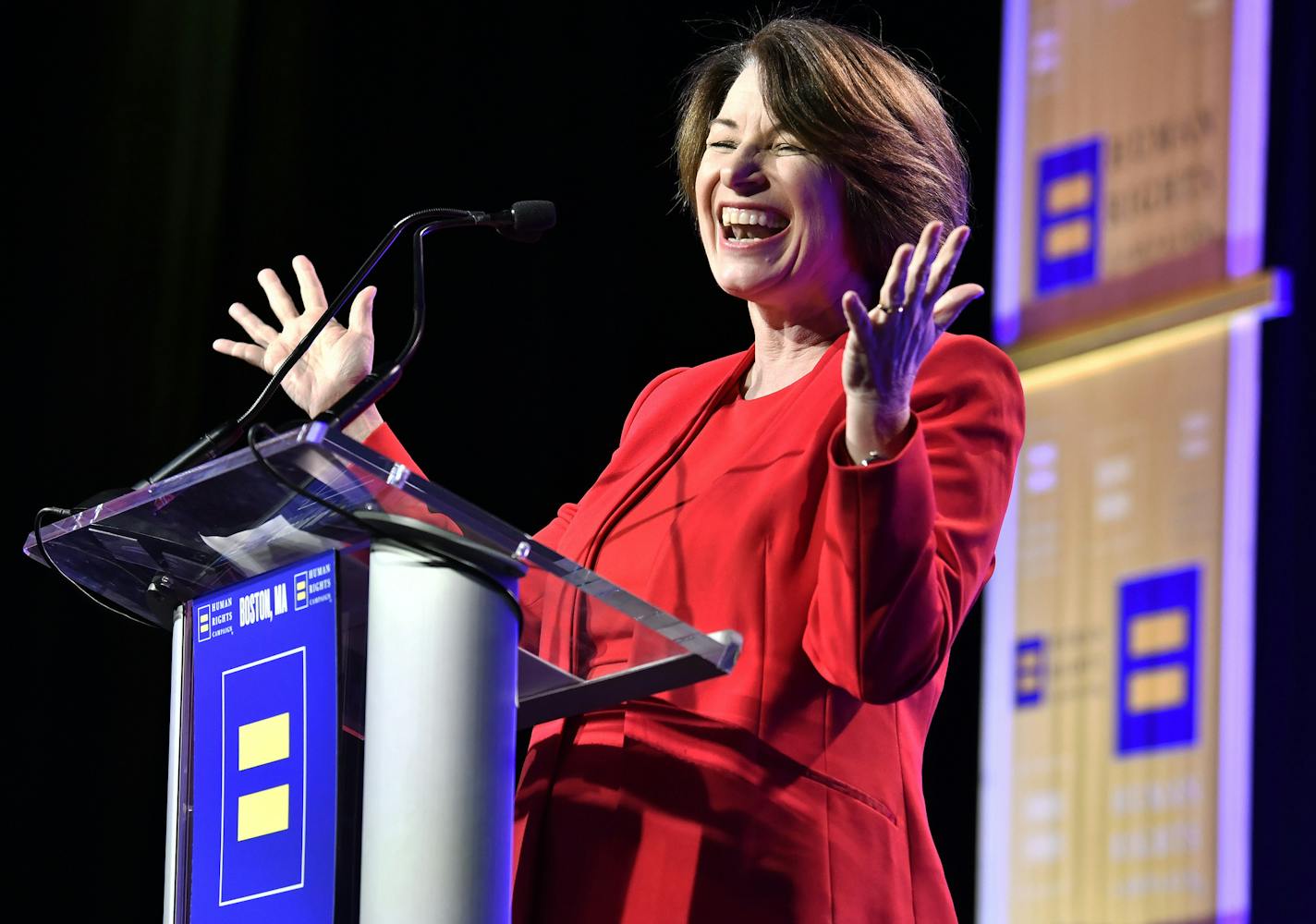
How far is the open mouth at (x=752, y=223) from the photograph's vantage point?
175cm

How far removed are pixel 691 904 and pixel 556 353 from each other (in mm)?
2796

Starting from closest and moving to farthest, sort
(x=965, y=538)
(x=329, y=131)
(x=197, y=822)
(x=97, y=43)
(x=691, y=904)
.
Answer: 1. (x=197, y=822)
2. (x=691, y=904)
3. (x=965, y=538)
4. (x=97, y=43)
5. (x=329, y=131)

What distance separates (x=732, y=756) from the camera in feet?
4.67

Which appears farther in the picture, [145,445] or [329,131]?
[329,131]

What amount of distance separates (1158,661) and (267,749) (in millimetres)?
2460

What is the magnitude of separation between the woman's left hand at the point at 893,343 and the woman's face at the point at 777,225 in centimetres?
40

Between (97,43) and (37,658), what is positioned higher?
(97,43)

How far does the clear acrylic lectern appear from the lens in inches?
→ 43.1

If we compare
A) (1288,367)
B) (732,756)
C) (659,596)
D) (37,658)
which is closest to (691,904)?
(732,756)

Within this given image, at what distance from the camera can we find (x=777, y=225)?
5.75ft

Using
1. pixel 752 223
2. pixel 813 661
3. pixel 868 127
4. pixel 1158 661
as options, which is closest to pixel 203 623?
pixel 813 661

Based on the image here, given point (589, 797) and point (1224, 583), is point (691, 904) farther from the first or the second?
point (1224, 583)

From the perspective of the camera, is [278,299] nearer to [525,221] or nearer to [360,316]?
[360,316]

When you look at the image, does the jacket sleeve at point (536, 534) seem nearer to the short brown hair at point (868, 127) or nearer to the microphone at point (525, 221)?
the microphone at point (525, 221)
